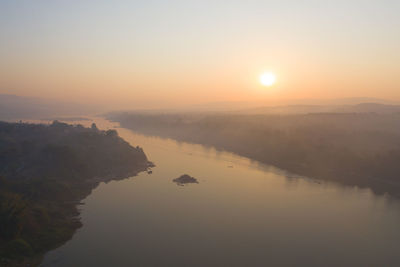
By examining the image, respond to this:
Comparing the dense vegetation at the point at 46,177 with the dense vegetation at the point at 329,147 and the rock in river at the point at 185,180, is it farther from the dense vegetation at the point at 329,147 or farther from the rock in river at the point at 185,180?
the dense vegetation at the point at 329,147

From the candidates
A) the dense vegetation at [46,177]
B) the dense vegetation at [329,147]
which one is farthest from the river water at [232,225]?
the dense vegetation at [329,147]

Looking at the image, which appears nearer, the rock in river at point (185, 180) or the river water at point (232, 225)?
the river water at point (232, 225)

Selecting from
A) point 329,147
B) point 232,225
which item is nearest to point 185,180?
point 232,225

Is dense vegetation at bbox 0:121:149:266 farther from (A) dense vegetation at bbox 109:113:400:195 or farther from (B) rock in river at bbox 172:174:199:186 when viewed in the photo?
(A) dense vegetation at bbox 109:113:400:195

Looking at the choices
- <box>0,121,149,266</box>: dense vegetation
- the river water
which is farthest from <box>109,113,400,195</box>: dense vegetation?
<box>0,121,149,266</box>: dense vegetation

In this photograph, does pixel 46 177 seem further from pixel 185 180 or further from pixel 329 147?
pixel 329 147

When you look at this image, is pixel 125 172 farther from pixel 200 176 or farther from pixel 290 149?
pixel 290 149

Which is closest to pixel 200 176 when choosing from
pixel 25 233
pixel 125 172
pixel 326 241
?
pixel 125 172

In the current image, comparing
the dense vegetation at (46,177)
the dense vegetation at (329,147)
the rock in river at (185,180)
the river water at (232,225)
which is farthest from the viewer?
the dense vegetation at (329,147)
